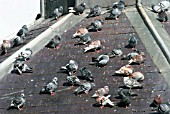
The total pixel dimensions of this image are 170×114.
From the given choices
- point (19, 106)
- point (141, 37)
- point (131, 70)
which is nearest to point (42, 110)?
point (19, 106)

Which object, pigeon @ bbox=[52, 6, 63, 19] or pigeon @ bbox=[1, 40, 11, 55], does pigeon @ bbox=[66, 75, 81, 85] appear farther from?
pigeon @ bbox=[52, 6, 63, 19]

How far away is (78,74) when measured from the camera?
75.7 ft

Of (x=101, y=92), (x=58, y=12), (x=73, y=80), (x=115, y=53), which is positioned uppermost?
(x=58, y=12)

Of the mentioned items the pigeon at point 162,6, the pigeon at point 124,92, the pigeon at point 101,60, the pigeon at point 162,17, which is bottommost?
the pigeon at point 124,92

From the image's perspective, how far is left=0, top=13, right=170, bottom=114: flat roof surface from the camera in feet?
70.9

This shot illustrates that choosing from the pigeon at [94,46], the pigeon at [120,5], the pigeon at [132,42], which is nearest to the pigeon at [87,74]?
the pigeon at [94,46]

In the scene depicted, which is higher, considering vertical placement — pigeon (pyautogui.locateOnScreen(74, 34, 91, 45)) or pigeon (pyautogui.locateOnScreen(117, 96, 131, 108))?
pigeon (pyautogui.locateOnScreen(74, 34, 91, 45))

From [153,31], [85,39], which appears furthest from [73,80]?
[153,31]

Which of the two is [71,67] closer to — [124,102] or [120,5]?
[124,102]

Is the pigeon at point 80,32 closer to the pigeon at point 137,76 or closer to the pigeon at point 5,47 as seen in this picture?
the pigeon at point 5,47

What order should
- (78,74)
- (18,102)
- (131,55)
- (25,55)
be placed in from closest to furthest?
(18,102), (78,74), (131,55), (25,55)

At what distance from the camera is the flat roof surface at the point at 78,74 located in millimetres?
21609

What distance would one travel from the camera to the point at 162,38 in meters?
24.6

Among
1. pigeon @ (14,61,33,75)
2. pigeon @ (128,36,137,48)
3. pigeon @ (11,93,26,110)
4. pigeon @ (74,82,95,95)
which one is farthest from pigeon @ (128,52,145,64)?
pigeon @ (11,93,26,110)
